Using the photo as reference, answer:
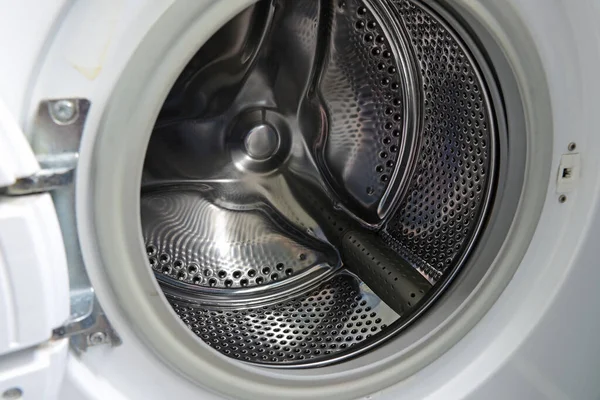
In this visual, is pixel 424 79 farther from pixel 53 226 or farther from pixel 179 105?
pixel 53 226

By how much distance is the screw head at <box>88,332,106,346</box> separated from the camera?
1.84 feet

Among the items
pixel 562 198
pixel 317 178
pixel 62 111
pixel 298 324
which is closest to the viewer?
pixel 62 111

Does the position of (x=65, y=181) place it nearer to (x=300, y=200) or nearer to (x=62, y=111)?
(x=62, y=111)

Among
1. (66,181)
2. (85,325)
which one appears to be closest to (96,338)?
(85,325)

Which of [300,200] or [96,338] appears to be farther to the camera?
[300,200]

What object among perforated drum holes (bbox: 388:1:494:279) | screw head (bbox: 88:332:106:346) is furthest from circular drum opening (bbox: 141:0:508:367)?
screw head (bbox: 88:332:106:346)

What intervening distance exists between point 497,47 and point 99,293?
→ 1.71 ft

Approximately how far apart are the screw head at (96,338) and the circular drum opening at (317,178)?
256 millimetres

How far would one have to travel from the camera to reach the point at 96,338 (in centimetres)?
56

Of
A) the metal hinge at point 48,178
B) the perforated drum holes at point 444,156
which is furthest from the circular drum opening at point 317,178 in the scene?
the metal hinge at point 48,178

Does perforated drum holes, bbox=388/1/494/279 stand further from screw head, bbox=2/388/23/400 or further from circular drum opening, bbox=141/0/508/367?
screw head, bbox=2/388/23/400

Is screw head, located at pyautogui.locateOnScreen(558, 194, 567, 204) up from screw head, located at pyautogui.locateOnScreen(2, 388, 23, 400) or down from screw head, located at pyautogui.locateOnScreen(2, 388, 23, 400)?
up

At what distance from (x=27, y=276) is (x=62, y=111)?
5.6 inches

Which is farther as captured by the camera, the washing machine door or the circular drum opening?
the circular drum opening
